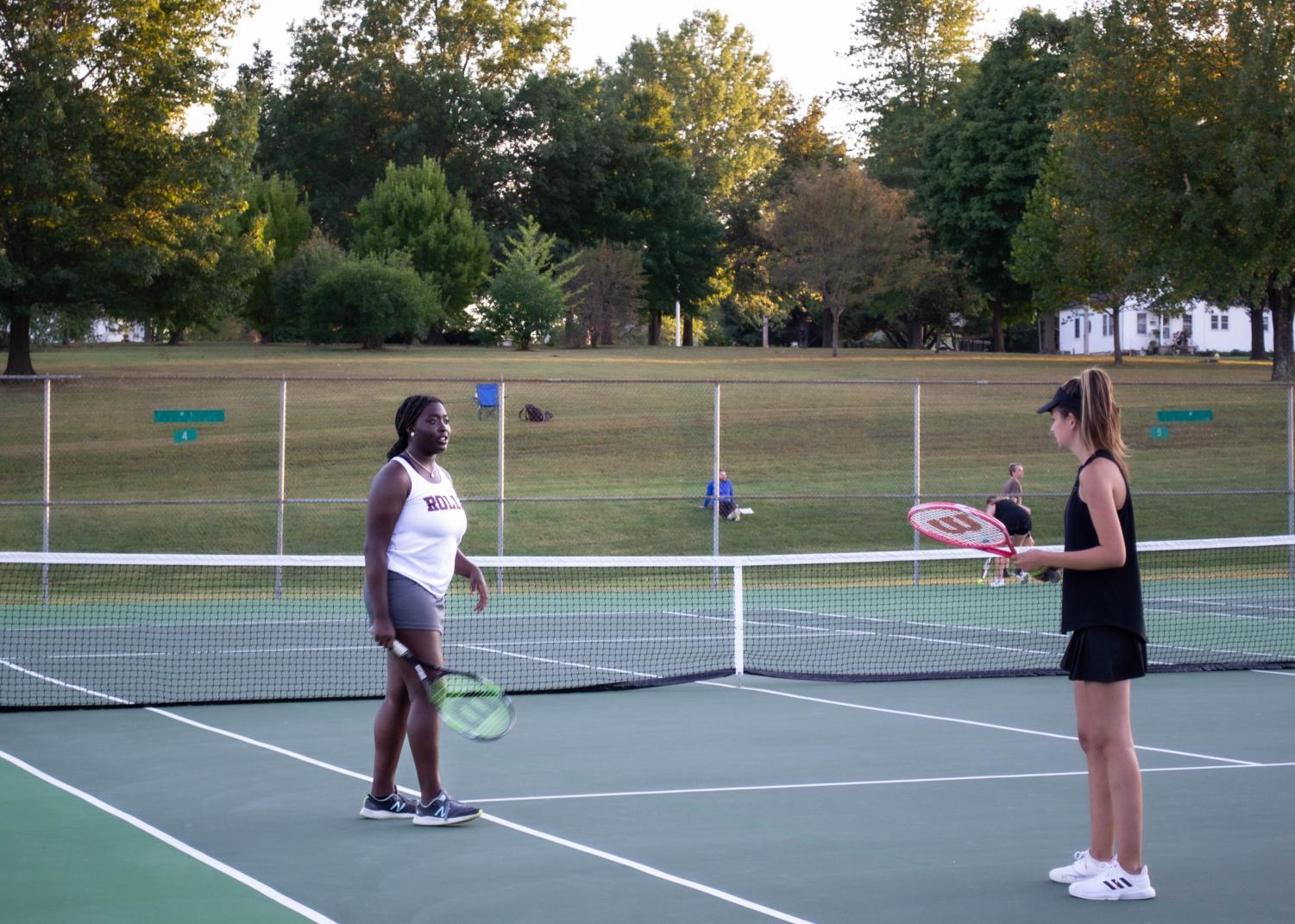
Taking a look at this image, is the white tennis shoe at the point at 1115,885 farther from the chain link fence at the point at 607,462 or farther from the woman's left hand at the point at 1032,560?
the chain link fence at the point at 607,462

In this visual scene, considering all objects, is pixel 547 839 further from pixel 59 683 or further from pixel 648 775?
pixel 59 683

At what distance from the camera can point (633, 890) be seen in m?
5.85

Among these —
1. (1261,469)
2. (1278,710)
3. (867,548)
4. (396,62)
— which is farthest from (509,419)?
(396,62)

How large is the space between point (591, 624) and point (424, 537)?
34.9 feet

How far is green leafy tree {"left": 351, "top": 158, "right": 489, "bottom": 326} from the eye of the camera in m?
50.8

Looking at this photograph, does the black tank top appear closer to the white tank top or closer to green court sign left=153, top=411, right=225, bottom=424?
the white tank top

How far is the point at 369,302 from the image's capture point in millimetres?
46625

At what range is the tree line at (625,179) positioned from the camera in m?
32.8

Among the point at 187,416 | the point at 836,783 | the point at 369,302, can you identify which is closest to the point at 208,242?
the point at 369,302

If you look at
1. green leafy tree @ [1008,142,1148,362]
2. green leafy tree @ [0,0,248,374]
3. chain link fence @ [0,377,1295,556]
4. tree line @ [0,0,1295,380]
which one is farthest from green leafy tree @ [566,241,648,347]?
green leafy tree @ [0,0,248,374]

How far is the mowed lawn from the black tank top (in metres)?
14.4

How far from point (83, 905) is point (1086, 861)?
366 centimetres

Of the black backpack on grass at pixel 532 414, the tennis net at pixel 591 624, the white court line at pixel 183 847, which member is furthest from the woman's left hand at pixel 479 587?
the black backpack on grass at pixel 532 414

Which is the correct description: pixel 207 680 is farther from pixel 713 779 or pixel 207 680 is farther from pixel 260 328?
pixel 260 328
